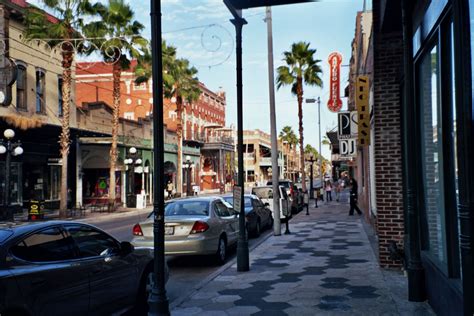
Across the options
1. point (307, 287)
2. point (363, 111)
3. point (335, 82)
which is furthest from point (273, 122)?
Answer: point (335, 82)

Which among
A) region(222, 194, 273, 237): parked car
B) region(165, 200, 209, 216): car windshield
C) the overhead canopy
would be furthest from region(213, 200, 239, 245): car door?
the overhead canopy

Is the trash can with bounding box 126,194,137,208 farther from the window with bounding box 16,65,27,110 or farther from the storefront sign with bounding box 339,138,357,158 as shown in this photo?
the storefront sign with bounding box 339,138,357,158

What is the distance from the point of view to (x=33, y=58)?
1165 inches

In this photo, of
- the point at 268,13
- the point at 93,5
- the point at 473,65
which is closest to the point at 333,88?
the point at 268,13

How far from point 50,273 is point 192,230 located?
18.7 feet

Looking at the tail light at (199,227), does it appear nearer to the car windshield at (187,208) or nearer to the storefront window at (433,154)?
the car windshield at (187,208)

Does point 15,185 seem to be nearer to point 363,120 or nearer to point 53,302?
point 363,120

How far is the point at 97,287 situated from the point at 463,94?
4485 mm

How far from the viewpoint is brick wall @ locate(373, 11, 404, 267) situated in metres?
9.43

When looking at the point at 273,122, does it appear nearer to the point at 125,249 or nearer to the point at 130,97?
the point at 125,249

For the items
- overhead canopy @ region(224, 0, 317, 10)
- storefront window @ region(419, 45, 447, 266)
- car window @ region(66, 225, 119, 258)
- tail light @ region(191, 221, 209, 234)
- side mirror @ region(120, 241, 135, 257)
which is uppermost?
overhead canopy @ region(224, 0, 317, 10)

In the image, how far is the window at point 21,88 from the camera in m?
28.1

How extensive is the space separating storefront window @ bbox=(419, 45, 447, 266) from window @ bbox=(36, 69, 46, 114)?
26804mm

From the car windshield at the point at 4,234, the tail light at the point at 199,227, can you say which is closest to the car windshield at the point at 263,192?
the tail light at the point at 199,227
